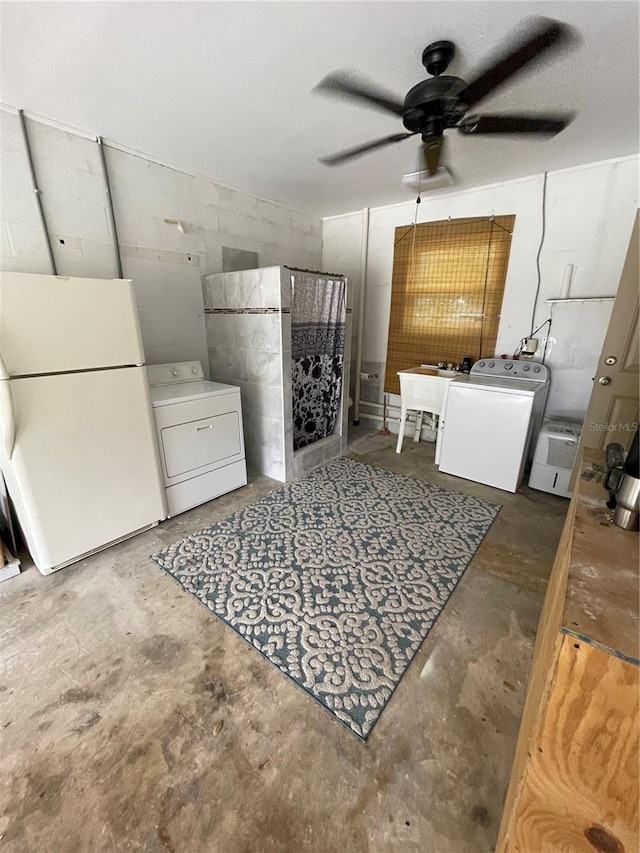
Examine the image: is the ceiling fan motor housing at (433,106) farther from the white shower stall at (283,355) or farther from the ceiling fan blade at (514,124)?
the white shower stall at (283,355)

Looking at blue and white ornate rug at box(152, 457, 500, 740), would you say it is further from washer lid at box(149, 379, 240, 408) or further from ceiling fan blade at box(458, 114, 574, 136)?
ceiling fan blade at box(458, 114, 574, 136)

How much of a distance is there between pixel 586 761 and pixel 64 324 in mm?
2424

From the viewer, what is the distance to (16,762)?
3.81 ft

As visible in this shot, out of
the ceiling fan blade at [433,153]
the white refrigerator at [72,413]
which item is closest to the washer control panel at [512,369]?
the ceiling fan blade at [433,153]

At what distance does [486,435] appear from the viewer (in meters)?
2.93

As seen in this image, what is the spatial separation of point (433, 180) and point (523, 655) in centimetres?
281

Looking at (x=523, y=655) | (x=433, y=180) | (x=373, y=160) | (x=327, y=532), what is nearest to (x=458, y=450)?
(x=327, y=532)

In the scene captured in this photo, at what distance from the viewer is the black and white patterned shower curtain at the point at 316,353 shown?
112 inches

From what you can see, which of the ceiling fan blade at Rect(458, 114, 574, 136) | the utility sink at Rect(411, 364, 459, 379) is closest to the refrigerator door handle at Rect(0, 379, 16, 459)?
the ceiling fan blade at Rect(458, 114, 574, 136)

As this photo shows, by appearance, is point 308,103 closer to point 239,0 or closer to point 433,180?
point 239,0

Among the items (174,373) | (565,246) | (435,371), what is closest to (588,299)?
(565,246)

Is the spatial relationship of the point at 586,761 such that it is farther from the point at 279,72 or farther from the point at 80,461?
the point at 279,72

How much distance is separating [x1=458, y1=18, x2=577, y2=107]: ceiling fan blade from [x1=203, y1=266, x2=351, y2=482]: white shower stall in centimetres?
143

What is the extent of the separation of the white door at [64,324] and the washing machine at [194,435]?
0.47 meters
